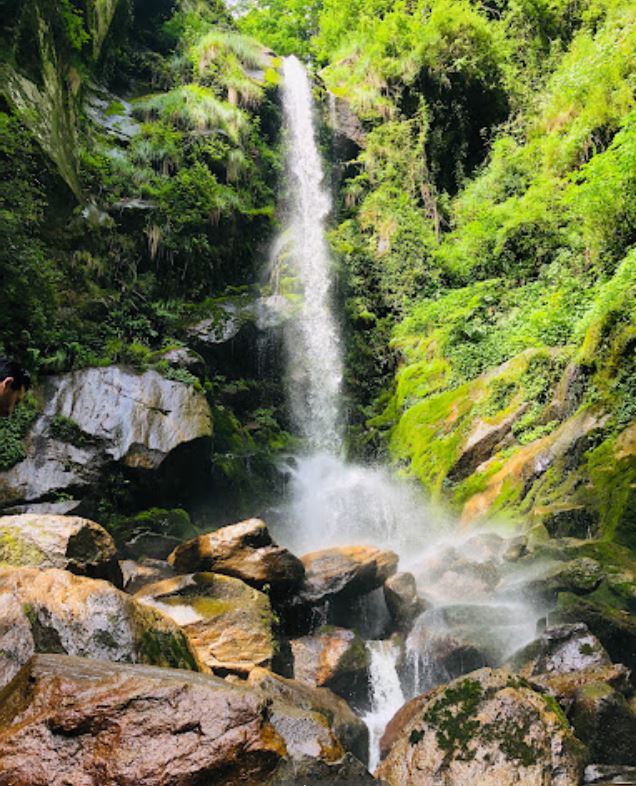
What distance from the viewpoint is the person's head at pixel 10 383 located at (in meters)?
2.98

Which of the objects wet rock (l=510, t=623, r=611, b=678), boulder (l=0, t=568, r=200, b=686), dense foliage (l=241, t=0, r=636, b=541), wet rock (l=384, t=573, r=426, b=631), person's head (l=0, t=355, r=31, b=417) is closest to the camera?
person's head (l=0, t=355, r=31, b=417)

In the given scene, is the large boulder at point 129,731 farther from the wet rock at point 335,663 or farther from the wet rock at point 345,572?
the wet rock at point 345,572

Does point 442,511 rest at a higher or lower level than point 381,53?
lower

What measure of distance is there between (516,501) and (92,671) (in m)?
7.61

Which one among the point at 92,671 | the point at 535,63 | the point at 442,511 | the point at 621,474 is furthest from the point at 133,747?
the point at 535,63

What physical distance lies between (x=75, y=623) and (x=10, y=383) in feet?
7.74

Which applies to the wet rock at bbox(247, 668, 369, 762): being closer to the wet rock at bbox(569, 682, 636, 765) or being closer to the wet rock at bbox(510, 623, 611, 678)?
the wet rock at bbox(510, 623, 611, 678)

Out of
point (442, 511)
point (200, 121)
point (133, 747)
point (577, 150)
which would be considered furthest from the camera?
point (200, 121)

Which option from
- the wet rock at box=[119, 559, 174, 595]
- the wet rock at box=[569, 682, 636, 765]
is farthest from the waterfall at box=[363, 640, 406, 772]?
the wet rock at box=[119, 559, 174, 595]

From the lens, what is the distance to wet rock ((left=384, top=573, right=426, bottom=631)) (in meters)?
8.00

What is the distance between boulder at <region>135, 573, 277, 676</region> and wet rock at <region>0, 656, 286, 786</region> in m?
3.47

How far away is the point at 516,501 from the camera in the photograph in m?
9.29

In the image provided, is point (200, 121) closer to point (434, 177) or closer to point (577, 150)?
point (434, 177)

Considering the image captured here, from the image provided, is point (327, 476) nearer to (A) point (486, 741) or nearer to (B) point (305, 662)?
(B) point (305, 662)
